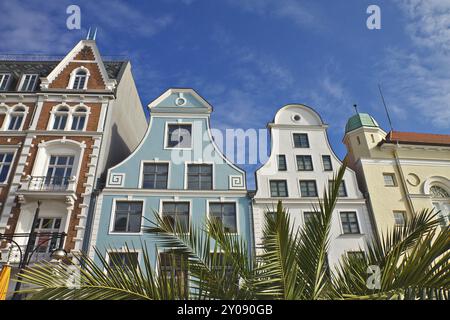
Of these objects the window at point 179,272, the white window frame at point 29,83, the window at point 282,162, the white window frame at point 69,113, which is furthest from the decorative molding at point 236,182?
the white window frame at point 29,83

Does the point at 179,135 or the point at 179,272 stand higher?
the point at 179,135

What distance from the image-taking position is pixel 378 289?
5039 mm

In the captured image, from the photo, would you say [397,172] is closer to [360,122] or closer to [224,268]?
[360,122]

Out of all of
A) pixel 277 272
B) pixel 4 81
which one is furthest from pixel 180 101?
pixel 277 272

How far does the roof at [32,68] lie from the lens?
22.4 m

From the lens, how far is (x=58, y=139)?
19.0m

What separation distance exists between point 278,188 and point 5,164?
1649 cm

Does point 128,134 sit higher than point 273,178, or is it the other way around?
point 128,134

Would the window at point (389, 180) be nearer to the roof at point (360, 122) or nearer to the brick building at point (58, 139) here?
the roof at point (360, 122)

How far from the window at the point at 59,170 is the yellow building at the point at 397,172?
18.2m

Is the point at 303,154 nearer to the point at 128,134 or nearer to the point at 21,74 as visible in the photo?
the point at 128,134

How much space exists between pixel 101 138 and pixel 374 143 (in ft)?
60.2

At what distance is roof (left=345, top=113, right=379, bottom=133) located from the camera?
73.9 feet
